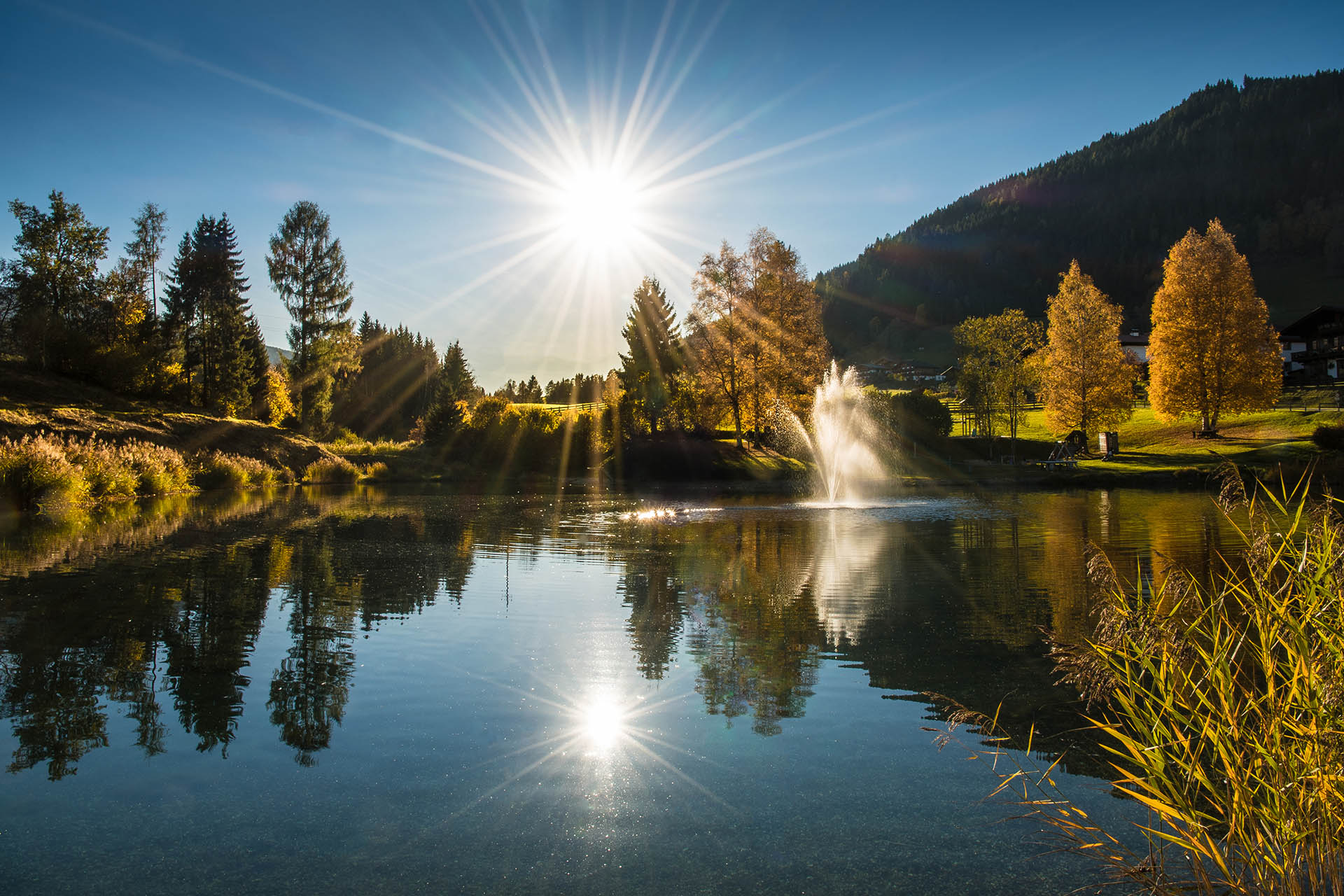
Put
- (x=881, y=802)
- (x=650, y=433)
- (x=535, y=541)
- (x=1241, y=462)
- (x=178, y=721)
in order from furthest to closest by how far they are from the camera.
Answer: (x=650, y=433)
(x=1241, y=462)
(x=535, y=541)
(x=178, y=721)
(x=881, y=802)

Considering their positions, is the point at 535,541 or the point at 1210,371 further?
the point at 1210,371

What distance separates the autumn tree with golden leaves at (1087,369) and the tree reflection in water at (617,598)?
91.1ft

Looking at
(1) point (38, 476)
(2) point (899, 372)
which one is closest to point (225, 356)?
(1) point (38, 476)

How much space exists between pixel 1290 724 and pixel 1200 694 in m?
0.34

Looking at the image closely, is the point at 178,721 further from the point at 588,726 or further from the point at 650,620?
the point at 650,620

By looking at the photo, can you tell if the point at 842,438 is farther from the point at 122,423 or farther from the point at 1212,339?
the point at 122,423

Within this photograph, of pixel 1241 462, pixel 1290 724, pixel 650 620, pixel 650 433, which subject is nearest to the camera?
pixel 1290 724

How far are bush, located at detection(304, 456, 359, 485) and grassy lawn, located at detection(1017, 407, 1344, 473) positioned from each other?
41.7 meters

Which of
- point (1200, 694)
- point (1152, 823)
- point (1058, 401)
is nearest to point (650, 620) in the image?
point (1152, 823)

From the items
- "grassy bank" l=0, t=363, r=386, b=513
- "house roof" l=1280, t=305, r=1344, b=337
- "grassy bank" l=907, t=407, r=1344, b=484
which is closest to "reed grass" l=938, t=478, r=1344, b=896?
"grassy bank" l=0, t=363, r=386, b=513

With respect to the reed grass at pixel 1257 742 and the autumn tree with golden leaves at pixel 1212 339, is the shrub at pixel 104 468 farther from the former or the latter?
the autumn tree with golden leaves at pixel 1212 339

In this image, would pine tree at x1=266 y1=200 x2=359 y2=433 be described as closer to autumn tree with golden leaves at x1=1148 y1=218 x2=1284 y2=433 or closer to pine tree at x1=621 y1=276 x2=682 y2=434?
pine tree at x1=621 y1=276 x2=682 y2=434

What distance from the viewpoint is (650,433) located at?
49.5 meters

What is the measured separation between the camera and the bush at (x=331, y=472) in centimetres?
4575
